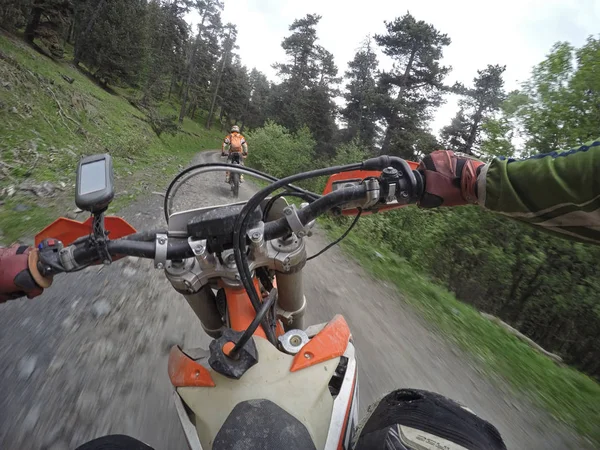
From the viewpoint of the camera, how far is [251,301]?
132 centimetres

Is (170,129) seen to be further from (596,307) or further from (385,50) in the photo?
(596,307)

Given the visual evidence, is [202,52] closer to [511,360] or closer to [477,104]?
[477,104]

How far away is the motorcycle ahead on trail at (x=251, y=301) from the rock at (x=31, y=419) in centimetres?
129

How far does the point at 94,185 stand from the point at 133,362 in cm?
192

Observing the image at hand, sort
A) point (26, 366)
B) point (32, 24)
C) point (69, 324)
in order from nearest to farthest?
1. point (26, 366)
2. point (69, 324)
3. point (32, 24)

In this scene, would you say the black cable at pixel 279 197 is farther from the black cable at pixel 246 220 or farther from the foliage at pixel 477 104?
the foliage at pixel 477 104

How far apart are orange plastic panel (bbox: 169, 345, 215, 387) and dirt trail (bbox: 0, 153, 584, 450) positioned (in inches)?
40.5

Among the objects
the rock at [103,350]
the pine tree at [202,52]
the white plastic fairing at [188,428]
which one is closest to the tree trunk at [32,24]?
the pine tree at [202,52]

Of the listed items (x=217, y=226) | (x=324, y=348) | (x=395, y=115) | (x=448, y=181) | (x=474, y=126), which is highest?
(x=474, y=126)

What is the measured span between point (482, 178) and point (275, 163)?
70.9 feet

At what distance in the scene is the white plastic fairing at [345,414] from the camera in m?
1.06

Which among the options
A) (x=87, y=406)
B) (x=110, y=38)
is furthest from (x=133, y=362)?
(x=110, y=38)

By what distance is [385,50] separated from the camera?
84.8 feet

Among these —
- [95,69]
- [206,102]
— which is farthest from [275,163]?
[206,102]
